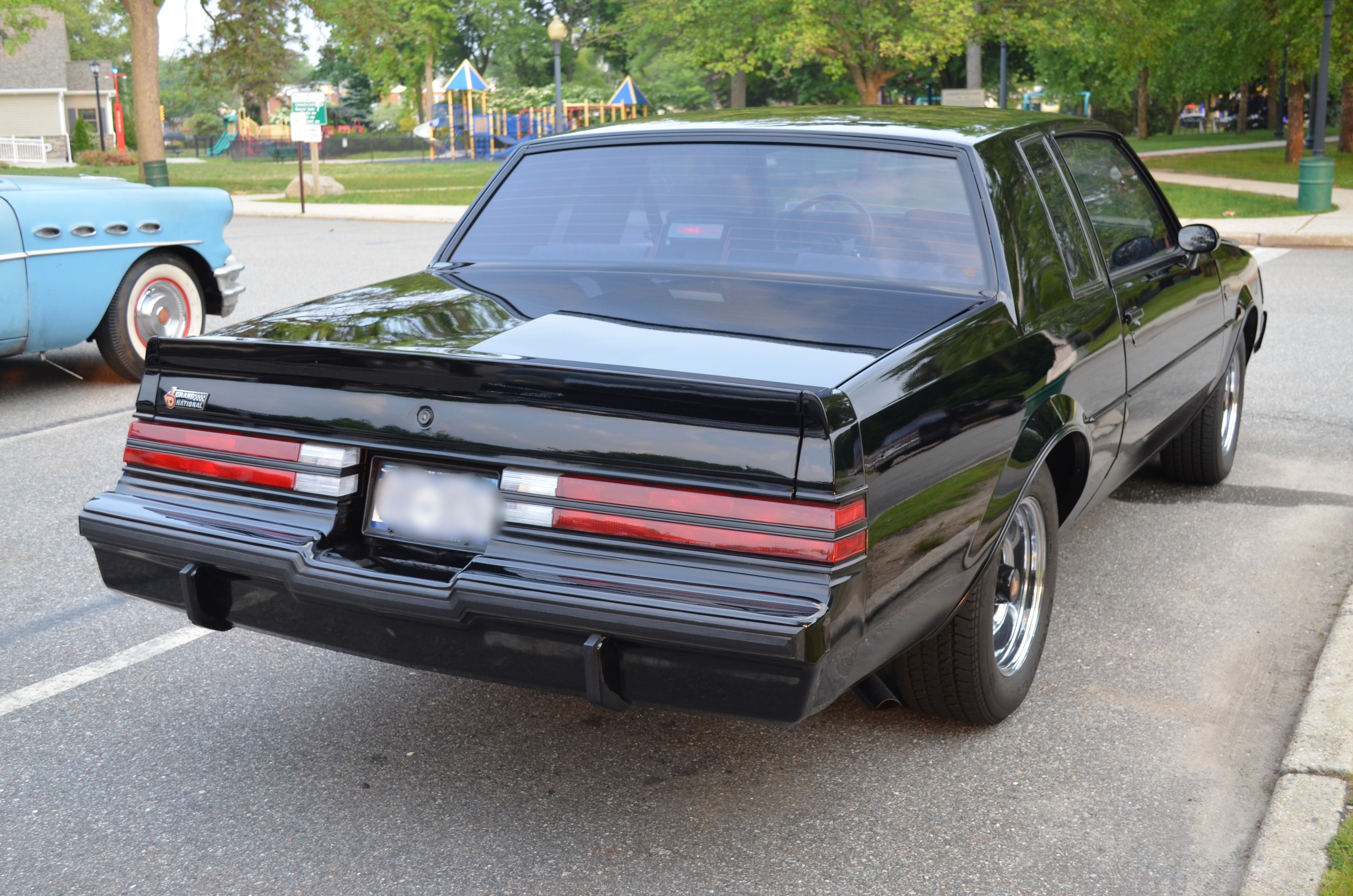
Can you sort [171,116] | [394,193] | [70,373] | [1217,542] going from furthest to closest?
1. [171,116]
2. [394,193]
3. [70,373]
4. [1217,542]

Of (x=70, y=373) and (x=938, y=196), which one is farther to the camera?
(x=70, y=373)

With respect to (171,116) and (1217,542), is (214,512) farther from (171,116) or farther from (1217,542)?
(171,116)

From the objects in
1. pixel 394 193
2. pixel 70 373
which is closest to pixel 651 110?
pixel 394 193

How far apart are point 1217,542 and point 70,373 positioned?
692 cm

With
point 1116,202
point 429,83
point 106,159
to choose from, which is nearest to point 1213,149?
point 106,159

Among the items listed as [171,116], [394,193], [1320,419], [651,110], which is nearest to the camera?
[1320,419]

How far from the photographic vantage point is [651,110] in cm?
6159

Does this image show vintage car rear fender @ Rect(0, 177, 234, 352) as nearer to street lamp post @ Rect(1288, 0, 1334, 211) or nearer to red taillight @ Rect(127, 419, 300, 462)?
red taillight @ Rect(127, 419, 300, 462)

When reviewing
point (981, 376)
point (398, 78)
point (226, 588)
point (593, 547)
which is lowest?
point (226, 588)

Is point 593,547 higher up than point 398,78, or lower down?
lower down

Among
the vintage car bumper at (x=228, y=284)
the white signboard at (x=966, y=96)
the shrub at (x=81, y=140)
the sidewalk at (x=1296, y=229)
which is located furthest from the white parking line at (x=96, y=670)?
the shrub at (x=81, y=140)

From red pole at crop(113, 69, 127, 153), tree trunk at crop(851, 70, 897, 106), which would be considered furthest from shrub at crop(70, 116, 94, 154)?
tree trunk at crop(851, 70, 897, 106)

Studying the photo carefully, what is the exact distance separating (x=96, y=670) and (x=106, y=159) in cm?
4875

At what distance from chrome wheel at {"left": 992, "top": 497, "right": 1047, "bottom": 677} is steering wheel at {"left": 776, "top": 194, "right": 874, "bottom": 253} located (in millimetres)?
857
